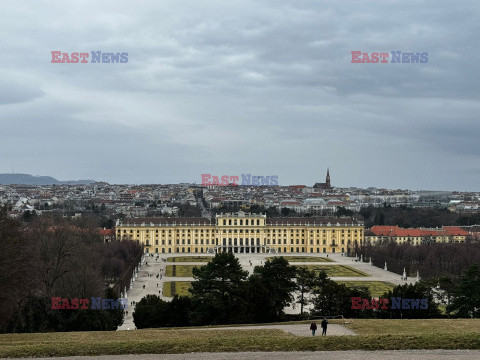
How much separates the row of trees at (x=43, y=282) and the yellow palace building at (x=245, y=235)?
162 ft

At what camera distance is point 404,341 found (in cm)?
2066

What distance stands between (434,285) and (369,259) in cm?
4106

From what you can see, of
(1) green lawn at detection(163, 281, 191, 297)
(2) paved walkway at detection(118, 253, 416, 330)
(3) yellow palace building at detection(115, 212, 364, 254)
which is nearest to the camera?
(2) paved walkway at detection(118, 253, 416, 330)

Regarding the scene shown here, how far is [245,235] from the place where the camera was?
3814 inches

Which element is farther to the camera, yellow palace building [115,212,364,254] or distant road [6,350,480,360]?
yellow palace building [115,212,364,254]

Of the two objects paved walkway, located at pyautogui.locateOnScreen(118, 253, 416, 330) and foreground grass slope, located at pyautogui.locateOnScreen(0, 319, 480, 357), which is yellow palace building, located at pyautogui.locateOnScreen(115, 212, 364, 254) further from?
foreground grass slope, located at pyautogui.locateOnScreen(0, 319, 480, 357)

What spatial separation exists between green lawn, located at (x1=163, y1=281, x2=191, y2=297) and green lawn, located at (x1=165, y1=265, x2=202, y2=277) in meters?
6.69

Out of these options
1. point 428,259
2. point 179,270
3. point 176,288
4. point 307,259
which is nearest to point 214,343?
point 176,288

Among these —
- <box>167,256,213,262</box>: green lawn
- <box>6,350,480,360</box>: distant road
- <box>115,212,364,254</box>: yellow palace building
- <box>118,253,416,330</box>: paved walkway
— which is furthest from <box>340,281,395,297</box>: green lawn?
<box>115,212,364,254</box>: yellow palace building

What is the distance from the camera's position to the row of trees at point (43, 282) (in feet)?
88.4

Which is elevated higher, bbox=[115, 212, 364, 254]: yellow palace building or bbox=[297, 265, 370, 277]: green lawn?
bbox=[115, 212, 364, 254]: yellow palace building

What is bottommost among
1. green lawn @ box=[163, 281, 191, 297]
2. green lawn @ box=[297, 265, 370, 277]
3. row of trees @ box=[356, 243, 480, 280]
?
green lawn @ box=[297, 265, 370, 277]

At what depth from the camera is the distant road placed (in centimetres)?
Answer: 1886

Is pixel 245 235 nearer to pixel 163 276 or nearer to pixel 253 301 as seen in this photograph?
pixel 163 276
